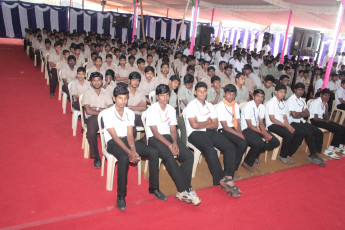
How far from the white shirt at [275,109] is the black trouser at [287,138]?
120 millimetres

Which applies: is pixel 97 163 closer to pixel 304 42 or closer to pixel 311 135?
pixel 311 135

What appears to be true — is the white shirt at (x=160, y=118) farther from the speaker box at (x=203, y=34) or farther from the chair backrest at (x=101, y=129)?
the speaker box at (x=203, y=34)

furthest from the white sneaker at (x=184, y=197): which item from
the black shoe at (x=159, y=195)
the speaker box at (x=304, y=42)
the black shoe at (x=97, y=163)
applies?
the speaker box at (x=304, y=42)

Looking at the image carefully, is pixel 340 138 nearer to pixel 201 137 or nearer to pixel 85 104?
pixel 201 137

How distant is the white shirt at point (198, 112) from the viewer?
3287mm

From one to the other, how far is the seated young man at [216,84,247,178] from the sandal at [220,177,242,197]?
46cm

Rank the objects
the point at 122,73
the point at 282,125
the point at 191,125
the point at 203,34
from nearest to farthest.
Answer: the point at 191,125
the point at 282,125
the point at 122,73
the point at 203,34

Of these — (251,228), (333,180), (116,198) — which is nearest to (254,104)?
(333,180)

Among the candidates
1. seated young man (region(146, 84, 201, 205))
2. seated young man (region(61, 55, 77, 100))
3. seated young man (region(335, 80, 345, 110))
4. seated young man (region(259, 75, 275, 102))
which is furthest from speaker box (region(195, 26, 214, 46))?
seated young man (region(146, 84, 201, 205))

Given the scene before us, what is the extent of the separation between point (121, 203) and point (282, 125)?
2610 millimetres

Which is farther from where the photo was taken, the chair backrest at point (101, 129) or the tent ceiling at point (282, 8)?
the tent ceiling at point (282, 8)

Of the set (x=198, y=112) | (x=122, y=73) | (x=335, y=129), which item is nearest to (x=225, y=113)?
(x=198, y=112)

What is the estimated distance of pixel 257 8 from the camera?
433 inches

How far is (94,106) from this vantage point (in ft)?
11.7
